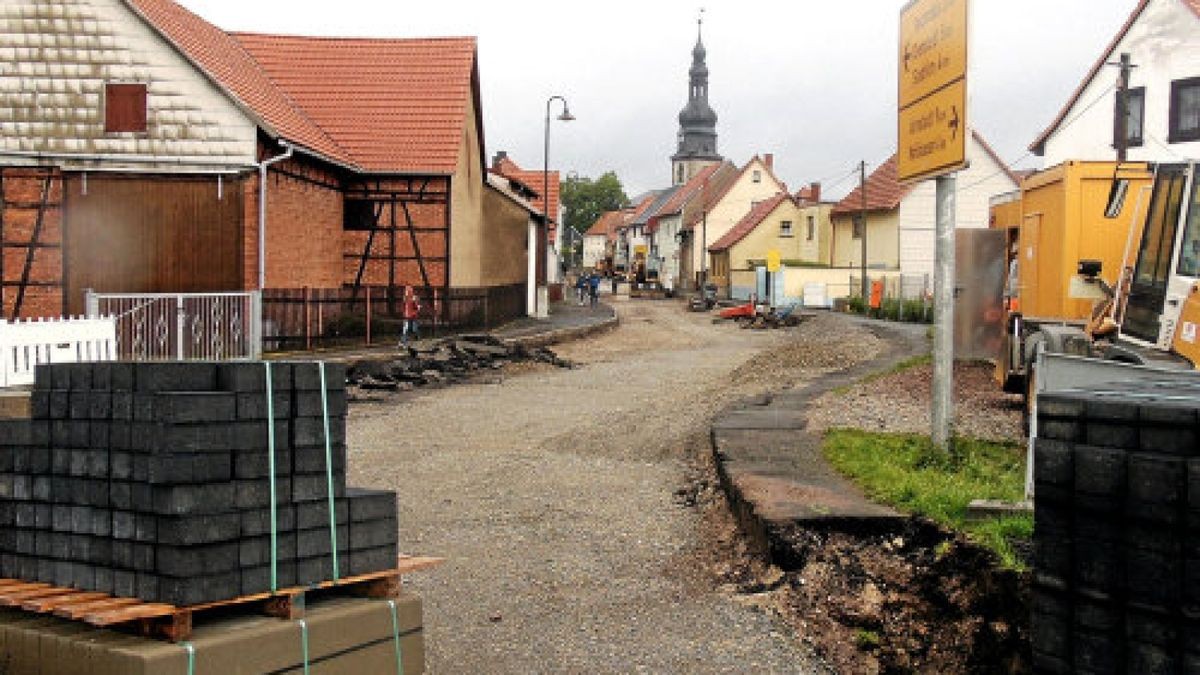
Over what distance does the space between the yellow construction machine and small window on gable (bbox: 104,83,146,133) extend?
1589 cm

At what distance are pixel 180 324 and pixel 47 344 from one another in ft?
21.5

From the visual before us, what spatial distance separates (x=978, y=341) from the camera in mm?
18734

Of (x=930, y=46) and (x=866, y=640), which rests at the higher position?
(x=930, y=46)

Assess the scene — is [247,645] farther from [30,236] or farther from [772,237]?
[772,237]

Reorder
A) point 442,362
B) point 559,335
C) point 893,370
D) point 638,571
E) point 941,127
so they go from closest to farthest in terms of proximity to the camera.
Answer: point 638,571 < point 941,127 < point 893,370 < point 442,362 < point 559,335

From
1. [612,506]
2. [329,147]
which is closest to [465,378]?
[329,147]

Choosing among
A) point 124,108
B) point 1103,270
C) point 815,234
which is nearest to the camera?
point 1103,270

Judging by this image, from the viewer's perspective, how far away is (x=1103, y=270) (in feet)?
43.8

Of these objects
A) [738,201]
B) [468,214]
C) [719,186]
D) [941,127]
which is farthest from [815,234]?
[941,127]

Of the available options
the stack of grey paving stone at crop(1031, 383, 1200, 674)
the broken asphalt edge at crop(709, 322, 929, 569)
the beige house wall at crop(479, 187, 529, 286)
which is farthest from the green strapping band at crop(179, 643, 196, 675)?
the beige house wall at crop(479, 187, 529, 286)

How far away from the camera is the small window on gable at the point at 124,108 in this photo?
77.1 feet

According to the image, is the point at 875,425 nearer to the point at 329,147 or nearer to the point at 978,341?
the point at 978,341

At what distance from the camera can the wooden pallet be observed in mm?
5027

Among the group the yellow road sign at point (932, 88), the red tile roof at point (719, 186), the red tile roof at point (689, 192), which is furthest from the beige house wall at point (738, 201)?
the yellow road sign at point (932, 88)
